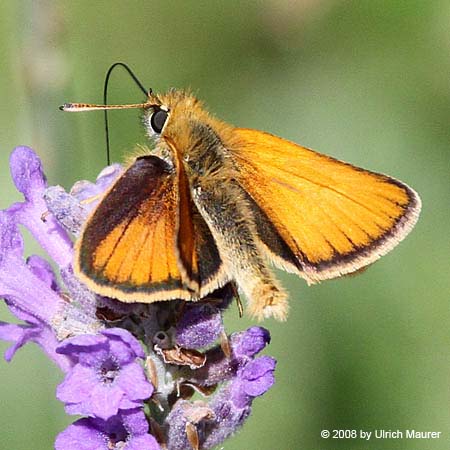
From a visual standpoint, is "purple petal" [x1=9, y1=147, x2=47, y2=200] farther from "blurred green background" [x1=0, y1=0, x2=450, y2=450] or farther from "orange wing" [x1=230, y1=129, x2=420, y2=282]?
"blurred green background" [x1=0, y1=0, x2=450, y2=450]

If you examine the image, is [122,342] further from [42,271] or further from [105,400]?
[42,271]

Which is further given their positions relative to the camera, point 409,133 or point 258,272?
point 409,133

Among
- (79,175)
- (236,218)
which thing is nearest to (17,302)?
(236,218)

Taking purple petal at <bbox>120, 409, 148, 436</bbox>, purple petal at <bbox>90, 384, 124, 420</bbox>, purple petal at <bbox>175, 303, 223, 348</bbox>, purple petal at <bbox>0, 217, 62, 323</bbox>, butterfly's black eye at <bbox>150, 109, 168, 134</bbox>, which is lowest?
purple petal at <bbox>120, 409, 148, 436</bbox>

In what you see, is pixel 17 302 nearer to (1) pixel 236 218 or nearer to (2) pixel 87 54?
(1) pixel 236 218

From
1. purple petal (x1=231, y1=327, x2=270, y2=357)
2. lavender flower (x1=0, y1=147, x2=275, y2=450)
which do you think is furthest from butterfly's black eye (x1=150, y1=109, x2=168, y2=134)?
purple petal (x1=231, y1=327, x2=270, y2=357)

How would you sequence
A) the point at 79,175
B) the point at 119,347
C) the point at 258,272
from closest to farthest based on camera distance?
1. the point at 119,347
2. the point at 258,272
3. the point at 79,175
